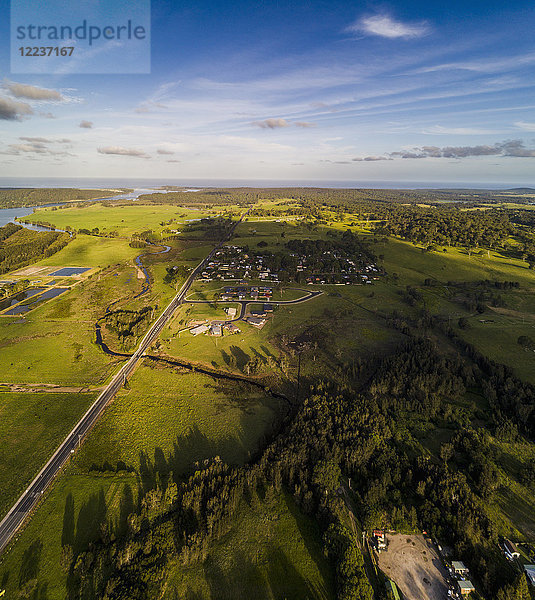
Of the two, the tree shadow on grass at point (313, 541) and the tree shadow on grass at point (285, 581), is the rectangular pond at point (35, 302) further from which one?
the tree shadow on grass at point (285, 581)

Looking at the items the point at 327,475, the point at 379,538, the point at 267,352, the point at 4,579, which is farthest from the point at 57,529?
the point at 267,352

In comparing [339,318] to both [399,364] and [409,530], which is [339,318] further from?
[409,530]

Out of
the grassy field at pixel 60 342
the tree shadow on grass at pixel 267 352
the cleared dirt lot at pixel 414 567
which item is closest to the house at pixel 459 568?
the cleared dirt lot at pixel 414 567

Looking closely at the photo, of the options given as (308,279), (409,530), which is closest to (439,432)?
(409,530)

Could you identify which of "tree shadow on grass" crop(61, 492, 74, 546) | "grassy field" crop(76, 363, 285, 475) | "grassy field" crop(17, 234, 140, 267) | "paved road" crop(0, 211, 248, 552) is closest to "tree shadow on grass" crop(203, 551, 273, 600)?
"grassy field" crop(76, 363, 285, 475)

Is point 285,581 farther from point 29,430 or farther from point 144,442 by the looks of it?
point 29,430

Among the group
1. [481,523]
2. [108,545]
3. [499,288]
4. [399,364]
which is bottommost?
[108,545]

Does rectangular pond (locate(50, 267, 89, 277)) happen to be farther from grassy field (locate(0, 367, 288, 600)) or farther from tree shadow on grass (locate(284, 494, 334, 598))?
tree shadow on grass (locate(284, 494, 334, 598))
